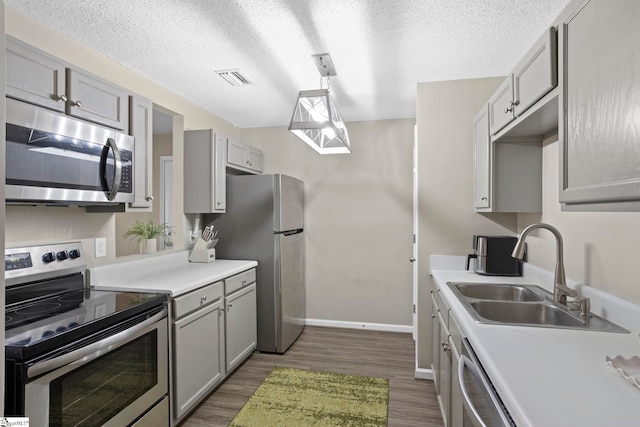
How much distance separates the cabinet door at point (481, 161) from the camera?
7.44 feet

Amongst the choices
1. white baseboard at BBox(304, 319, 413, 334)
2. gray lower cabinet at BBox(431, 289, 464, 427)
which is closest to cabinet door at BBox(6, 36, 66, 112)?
gray lower cabinet at BBox(431, 289, 464, 427)

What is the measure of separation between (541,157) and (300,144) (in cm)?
255

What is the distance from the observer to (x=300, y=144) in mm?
4109

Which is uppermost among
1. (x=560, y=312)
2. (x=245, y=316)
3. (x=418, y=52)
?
(x=418, y=52)

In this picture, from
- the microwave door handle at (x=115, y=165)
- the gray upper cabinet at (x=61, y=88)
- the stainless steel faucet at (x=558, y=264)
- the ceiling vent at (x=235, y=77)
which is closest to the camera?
the gray upper cabinet at (x=61, y=88)

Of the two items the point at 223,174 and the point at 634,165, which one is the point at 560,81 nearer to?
the point at 634,165

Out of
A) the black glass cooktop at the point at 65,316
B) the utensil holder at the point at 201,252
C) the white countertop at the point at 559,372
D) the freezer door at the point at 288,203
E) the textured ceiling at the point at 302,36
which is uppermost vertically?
the textured ceiling at the point at 302,36

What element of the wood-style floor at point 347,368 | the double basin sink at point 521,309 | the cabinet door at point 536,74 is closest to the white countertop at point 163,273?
the wood-style floor at point 347,368

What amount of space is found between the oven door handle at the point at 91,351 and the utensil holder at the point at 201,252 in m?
1.29

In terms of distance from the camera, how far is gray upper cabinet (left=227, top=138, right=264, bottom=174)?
11.3ft

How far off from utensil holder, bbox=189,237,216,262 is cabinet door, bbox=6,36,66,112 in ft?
5.41

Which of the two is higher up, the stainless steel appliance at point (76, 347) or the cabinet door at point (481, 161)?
the cabinet door at point (481, 161)

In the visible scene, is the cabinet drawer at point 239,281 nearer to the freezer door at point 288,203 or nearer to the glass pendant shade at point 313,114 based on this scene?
the freezer door at point 288,203

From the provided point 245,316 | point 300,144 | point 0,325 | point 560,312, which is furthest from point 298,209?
point 0,325
